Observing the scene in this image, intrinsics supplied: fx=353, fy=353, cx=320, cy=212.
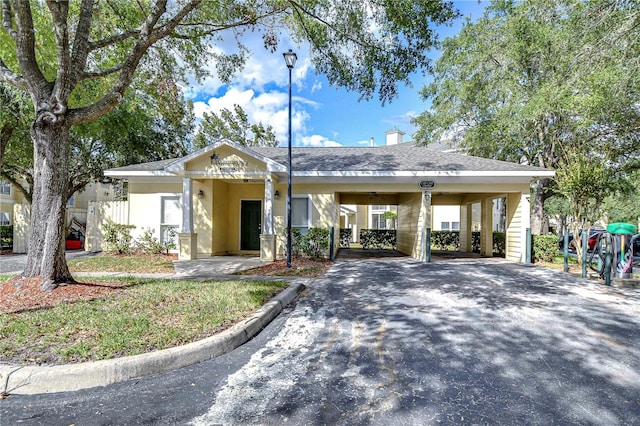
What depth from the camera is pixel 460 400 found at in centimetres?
280

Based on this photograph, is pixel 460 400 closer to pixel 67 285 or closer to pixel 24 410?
pixel 24 410

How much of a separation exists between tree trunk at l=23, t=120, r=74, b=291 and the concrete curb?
314 centimetres

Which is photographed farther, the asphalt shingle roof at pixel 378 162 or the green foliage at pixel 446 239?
the green foliage at pixel 446 239

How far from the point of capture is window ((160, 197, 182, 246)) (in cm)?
1327

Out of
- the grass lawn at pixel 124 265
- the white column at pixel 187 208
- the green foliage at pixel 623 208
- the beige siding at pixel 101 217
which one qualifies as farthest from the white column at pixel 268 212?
the green foliage at pixel 623 208

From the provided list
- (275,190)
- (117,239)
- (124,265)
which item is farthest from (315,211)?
(117,239)

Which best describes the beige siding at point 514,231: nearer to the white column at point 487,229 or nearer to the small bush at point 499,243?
the white column at point 487,229

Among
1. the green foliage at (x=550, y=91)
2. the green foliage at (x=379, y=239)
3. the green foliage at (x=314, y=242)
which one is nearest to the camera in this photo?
the green foliage at (x=550, y=91)

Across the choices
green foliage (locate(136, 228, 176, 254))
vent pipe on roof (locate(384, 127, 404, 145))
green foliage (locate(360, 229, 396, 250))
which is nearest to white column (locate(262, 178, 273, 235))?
green foliage (locate(136, 228, 176, 254))

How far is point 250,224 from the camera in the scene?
563 inches

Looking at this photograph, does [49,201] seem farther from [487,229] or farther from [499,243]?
[499,243]

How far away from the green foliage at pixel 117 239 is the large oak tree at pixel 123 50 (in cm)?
471

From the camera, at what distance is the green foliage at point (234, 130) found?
86.0 ft

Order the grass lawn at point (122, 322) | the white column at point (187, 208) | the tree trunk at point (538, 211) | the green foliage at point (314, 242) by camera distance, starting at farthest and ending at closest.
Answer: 1. the tree trunk at point (538, 211)
2. the green foliage at point (314, 242)
3. the white column at point (187, 208)
4. the grass lawn at point (122, 322)
